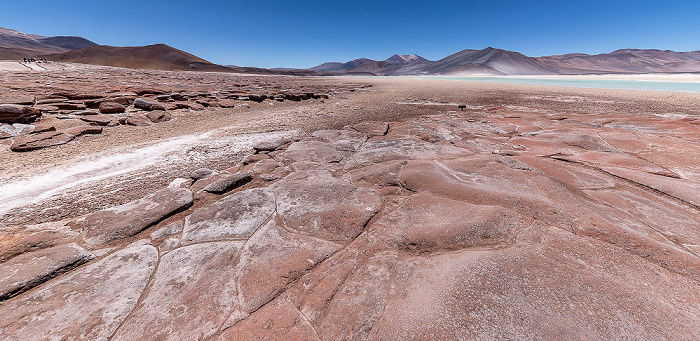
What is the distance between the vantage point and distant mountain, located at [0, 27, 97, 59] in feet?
243

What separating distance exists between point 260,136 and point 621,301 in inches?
Result: 177

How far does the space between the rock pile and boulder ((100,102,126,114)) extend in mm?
4586

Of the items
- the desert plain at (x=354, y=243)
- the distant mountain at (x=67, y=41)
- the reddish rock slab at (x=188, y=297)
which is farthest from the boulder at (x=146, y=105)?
the distant mountain at (x=67, y=41)

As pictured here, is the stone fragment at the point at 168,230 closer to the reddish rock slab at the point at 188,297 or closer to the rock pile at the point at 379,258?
the rock pile at the point at 379,258

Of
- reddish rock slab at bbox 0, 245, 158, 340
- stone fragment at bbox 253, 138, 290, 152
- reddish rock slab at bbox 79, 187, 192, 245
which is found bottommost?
reddish rock slab at bbox 0, 245, 158, 340

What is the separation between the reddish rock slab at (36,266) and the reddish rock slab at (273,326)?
3.81ft

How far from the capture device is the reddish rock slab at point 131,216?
1646 mm

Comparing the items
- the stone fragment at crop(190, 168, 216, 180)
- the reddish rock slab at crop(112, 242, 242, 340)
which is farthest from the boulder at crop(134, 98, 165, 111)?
the reddish rock slab at crop(112, 242, 242, 340)

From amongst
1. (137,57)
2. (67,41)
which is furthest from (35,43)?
(137,57)

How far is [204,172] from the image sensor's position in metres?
2.65

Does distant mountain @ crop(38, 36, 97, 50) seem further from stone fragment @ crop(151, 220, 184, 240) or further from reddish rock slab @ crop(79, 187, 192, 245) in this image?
stone fragment @ crop(151, 220, 184, 240)

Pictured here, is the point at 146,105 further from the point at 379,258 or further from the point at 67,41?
the point at 67,41

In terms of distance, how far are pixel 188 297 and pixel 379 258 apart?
102cm

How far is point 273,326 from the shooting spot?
104cm
